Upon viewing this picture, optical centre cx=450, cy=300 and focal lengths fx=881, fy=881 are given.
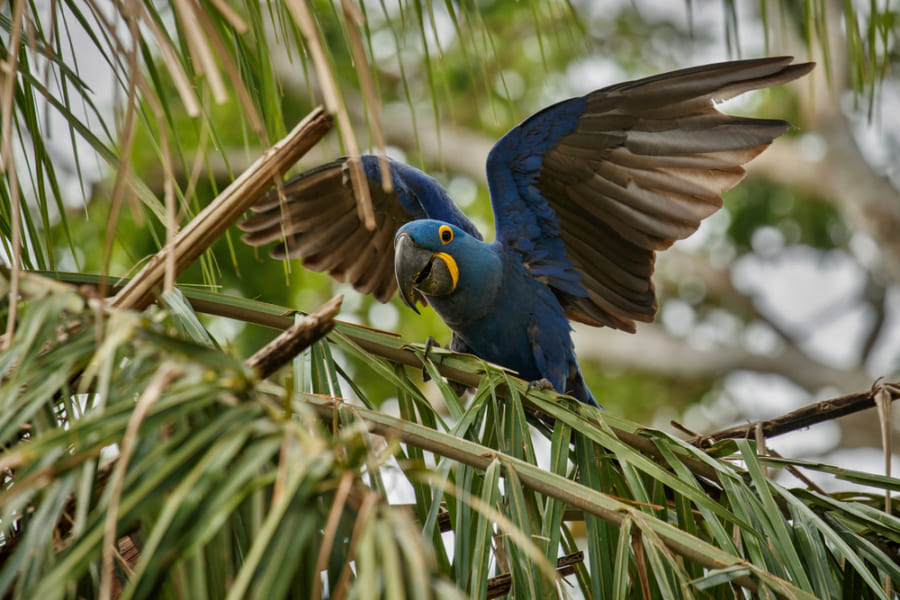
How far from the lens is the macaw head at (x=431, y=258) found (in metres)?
2.31

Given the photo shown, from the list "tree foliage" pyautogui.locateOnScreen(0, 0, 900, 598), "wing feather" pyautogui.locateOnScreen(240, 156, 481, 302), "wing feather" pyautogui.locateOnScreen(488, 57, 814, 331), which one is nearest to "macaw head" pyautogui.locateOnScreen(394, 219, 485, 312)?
"wing feather" pyautogui.locateOnScreen(488, 57, 814, 331)

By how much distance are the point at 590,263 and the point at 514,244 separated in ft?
0.72

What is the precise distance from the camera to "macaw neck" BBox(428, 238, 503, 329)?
2373 mm

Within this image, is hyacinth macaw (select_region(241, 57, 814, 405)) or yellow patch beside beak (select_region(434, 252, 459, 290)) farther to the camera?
yellow patch beside beak (select_region(434, 252, 459, 290))

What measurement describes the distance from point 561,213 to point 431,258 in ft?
1.29

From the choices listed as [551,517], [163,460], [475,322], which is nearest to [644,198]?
[475,322]

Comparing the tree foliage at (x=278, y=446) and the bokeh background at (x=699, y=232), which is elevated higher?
the bokeh background at (x=699, y=232)

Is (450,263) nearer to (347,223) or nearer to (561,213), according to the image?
(561,213)

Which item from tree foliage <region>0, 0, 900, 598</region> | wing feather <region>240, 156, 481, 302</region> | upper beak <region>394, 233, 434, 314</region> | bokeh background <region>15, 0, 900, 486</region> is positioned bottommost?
tree foliage <region>0, 0, 900, 598</region>

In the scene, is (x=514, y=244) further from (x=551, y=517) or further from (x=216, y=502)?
(x=216, y=502)

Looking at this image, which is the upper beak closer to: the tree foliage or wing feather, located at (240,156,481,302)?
wing feather, located at (240,156,481,302)

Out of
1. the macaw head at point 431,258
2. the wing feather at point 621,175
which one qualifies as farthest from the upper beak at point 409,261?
the wing feather at point 621,175

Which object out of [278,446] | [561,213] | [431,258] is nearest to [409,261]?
[431,258]

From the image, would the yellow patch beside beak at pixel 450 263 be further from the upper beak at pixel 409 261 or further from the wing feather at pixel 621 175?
the wing feather at pixel 621 175
